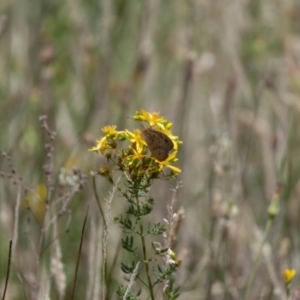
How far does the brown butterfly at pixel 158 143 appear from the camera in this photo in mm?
1165

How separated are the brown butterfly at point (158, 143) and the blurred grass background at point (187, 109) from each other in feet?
2.55

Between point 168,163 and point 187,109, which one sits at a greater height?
point 187,109

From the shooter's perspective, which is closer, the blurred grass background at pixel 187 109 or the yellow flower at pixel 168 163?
the yellow flower at pixel 168 163

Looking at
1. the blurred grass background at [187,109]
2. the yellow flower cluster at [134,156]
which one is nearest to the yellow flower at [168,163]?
the yellow flower cluster at [134,156]

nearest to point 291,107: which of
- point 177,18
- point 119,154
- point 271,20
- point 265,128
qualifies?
point 265,128

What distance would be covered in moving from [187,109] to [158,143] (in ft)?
5.39

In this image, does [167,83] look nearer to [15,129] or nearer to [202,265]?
[15,129]

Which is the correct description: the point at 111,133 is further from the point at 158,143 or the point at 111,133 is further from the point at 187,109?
the point at 187,109

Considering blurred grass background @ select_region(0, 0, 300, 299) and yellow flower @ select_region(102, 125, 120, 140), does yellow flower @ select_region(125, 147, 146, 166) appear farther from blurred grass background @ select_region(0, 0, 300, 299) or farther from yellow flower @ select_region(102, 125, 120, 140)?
blurred grass background @ select_region(0, 0, 300, 299)

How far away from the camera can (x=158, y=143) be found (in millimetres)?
1175

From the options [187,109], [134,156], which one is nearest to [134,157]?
[134,156]

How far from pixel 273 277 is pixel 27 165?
3.88 feet

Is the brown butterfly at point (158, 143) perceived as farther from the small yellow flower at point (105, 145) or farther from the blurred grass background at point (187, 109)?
the blurred grass background at point (187, 109)

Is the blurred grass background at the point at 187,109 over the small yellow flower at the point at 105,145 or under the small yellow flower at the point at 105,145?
over
